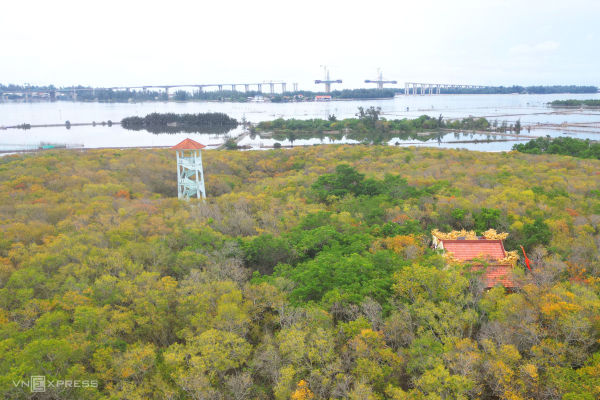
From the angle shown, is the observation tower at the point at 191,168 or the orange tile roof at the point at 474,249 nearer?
the orange tile roof at the point at 474,249

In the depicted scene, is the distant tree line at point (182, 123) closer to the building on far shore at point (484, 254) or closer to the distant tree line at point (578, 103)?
the building on far shore at point (484, 254)

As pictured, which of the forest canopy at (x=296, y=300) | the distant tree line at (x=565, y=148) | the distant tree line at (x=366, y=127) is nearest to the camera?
the forest canopy at (x=296, y=300)

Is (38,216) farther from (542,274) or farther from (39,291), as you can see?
(542,274)

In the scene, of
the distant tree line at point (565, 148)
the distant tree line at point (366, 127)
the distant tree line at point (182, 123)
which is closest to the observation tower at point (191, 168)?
the distant tree line at point (565, 148)

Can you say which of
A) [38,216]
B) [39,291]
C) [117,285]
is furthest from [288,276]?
[38,216]

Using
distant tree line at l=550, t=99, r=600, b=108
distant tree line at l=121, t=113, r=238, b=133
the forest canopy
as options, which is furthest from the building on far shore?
distant tree line at l=550, t=99, r=600, b=108
